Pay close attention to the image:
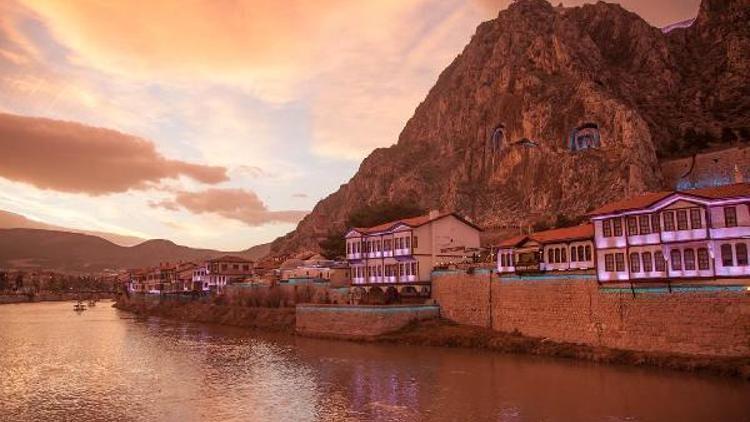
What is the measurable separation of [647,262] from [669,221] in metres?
3.37

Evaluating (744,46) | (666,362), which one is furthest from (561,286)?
(744,46)

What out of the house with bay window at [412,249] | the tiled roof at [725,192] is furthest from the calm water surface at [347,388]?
the house with bay window at [412,249]

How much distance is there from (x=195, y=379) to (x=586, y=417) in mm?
28255

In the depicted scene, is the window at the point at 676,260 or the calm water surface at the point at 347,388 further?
the window at the point at 676,260

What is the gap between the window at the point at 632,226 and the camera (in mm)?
41531

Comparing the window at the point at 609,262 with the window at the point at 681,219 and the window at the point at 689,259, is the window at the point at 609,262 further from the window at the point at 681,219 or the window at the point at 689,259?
the window at the point at 681,219

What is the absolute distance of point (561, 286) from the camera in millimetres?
47188

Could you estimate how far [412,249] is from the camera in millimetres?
66000

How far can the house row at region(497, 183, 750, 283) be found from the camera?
3612 centimetres

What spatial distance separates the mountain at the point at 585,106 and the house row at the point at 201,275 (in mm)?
42221

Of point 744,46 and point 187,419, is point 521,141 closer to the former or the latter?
point 744,46

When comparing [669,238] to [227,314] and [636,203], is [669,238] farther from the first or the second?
[227,314]

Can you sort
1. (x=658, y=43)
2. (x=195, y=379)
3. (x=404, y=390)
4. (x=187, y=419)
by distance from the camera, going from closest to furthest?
(x=187, y=419) < (x=404, y=390) < (x=195, y=379) < (x=658, y=43)

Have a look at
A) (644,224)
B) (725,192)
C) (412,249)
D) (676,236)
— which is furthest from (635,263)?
(412,249)
